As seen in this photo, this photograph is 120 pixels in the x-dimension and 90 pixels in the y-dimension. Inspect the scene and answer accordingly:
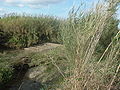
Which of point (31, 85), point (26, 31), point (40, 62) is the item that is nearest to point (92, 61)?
point (31, 85)

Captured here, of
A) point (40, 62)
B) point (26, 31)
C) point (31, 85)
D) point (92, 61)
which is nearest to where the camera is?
point (92, 61)

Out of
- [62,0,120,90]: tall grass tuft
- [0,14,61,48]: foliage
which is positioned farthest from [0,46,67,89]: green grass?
[62,0,120,90]: tall grass tuft

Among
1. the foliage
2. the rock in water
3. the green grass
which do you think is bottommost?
the rock in water

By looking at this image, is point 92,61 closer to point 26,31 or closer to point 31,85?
point 31,85

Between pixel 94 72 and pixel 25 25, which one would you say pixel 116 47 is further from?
pixel 25 25

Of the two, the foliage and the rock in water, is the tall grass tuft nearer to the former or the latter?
the rock in water

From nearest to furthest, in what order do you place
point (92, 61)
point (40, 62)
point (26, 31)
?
1. point (92, 61)
2. point (40, 62)
3. point (26, 31)

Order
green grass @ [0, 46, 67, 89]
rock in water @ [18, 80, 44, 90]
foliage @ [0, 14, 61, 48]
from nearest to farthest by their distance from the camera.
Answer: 1. green grass @ [0, 46, 67, 89]
2. rock in water @ [18, 80, 44, 90]
3. foliage @ [0, 14, 61, 48]

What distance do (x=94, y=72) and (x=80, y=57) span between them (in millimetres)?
Result: 327

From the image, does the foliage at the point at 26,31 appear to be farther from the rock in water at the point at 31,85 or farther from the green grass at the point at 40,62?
the rock in water at the point at 31,85

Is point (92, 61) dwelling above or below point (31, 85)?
above

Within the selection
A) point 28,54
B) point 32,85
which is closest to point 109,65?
point 32,85

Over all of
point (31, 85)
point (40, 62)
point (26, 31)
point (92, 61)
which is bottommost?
point (31, 85)

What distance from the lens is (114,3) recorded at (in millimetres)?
4004
